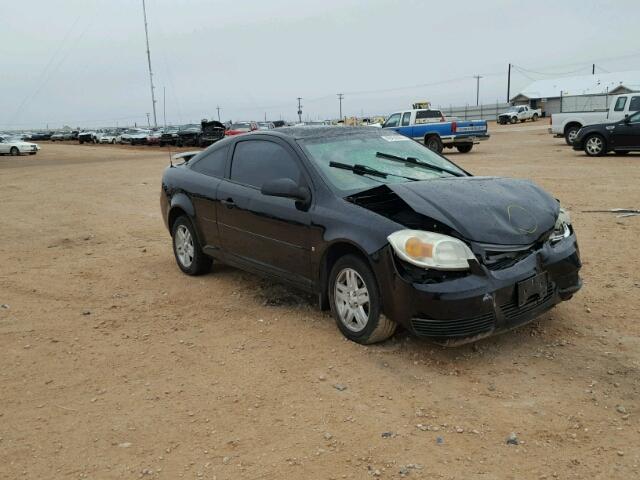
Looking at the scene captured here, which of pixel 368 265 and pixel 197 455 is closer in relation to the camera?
pixel 197 455

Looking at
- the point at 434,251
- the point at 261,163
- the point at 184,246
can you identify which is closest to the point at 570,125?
the point at 184,246

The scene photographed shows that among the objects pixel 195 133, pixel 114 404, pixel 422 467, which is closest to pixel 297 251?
pixel 114 404

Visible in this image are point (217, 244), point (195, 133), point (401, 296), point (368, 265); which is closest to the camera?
point (401, 296)

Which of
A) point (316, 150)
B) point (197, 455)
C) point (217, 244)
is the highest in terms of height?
point (316, 150)

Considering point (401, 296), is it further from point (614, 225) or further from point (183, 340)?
point (614, 225)

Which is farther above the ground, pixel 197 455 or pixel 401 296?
pixel 401 296

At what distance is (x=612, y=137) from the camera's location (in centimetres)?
1709

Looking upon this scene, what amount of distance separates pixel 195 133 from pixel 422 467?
130 feet

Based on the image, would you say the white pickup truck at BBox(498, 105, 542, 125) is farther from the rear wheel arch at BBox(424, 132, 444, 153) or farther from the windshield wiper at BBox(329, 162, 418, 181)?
the windshield wiper at BBox(329, 162, 418, 181)

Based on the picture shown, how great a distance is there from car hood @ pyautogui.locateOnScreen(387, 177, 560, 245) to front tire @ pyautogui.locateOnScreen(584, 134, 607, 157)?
1461cm

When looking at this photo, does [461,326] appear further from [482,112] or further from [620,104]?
[482,112]

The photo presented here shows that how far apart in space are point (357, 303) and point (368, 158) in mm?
1418

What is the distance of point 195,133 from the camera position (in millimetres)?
40406

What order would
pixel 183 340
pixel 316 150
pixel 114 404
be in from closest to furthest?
pixel 114 404 < pixel 183 340 < pixel 316 150
